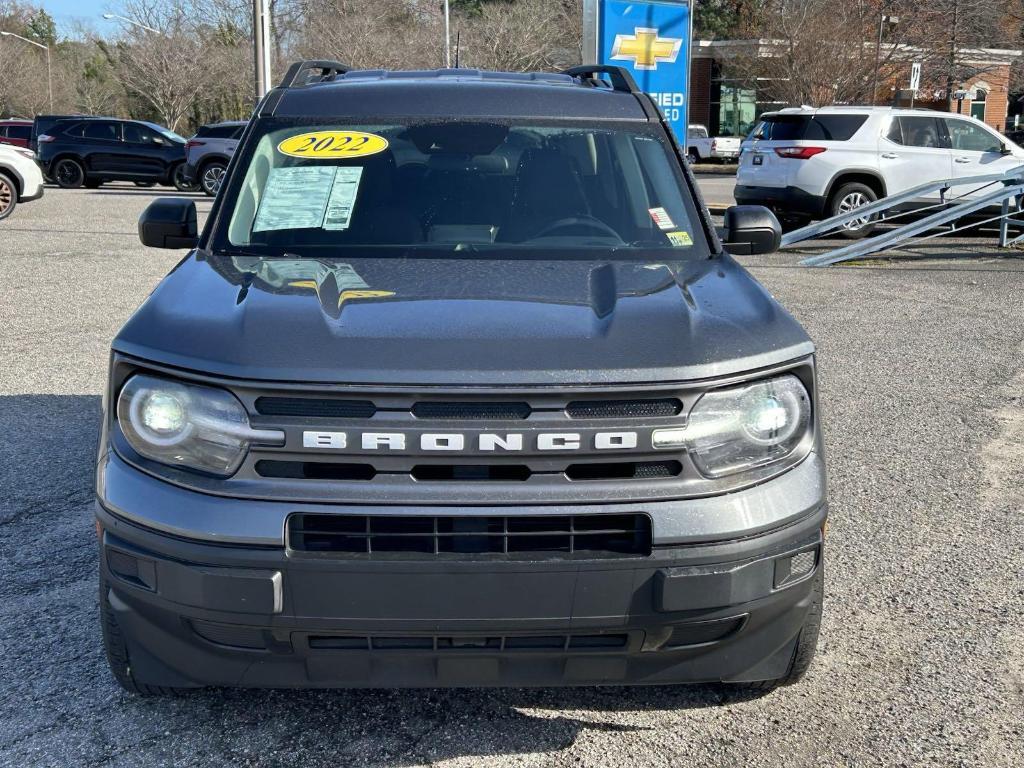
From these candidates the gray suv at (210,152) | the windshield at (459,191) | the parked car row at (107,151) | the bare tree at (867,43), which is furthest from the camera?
the bare tree at (867,43)

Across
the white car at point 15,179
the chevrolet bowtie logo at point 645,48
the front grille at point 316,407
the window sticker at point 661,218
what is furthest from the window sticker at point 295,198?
the white car at point 15,179

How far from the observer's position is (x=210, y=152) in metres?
25.1

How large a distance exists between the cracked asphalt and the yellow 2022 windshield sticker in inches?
68.5

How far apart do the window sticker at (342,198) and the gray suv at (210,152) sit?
22.2m

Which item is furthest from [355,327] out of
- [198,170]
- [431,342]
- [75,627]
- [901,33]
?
[901,33]

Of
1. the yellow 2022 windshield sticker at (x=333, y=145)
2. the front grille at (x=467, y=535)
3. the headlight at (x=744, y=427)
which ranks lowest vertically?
the front grille at (x=467, y=535)

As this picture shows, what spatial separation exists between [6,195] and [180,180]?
921 centimetres

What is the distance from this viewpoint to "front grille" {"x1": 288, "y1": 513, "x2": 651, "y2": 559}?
251cm

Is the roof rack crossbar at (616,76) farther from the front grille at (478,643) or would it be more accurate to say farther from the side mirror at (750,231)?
the front grille at (478,643)

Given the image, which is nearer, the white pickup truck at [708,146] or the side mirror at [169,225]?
the side mirror at [169,225]

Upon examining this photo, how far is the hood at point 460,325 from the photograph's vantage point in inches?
100

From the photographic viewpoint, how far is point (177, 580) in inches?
99.3

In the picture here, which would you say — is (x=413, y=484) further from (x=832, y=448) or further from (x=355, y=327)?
(x=832, y=448)

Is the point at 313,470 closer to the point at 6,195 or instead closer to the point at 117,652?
the point at 117,652
